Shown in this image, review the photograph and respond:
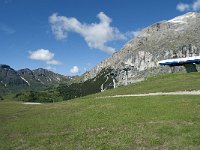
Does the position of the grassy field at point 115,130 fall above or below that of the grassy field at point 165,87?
below

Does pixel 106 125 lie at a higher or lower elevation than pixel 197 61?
lower

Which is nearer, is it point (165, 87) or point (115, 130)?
point (115, 130)

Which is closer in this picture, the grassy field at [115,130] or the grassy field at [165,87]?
the grassy field at [115,130]

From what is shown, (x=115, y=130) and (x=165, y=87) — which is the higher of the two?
(x=165, y=87)

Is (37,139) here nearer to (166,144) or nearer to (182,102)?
(166,144)

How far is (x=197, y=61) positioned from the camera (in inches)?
4808

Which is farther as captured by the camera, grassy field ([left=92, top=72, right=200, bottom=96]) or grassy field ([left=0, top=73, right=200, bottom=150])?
grassy field ([left=92, top=72, right=200, bottom=96])

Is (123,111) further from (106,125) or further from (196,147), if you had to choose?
(196,147)

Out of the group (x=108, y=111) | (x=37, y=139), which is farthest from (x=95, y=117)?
(x=37, y=139)

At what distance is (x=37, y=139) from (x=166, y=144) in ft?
34.3

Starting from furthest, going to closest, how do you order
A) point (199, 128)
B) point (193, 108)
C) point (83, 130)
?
point (193, 108), point (83, 130), point (199, 128)

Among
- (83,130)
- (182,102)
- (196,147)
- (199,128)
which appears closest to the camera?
(196,147)

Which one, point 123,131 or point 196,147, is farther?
point 123,131

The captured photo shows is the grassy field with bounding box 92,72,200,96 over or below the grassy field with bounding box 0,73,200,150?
over
